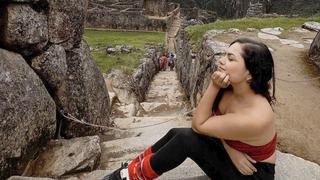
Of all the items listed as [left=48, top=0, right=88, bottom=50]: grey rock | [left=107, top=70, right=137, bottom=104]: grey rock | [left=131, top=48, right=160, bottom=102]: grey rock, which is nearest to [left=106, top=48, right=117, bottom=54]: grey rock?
[left=131, top=48, right=160, bottom=102]: grey rock

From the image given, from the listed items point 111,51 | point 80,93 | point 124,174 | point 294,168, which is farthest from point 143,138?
point 111,51

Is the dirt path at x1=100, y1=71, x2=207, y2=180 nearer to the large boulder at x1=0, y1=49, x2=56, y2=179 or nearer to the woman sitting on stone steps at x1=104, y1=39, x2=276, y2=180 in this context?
the woman sitting on stone steps at x1=104, y1=39, x2=276, y2=180

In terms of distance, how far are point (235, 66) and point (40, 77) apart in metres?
2.56

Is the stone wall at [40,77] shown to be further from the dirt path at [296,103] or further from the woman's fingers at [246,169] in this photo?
the dirt path at [296,103]

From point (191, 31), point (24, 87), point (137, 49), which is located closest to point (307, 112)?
point (24, 87)

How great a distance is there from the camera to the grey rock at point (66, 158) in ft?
13.6

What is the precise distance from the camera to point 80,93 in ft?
17.1

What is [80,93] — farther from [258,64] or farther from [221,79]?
[258,64]

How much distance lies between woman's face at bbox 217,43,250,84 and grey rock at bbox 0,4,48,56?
2.24 metres

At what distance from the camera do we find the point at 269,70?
10.2 ft

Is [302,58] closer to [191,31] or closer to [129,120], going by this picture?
[129,120]

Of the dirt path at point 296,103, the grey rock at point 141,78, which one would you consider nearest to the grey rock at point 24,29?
the dirt path at point 296,103

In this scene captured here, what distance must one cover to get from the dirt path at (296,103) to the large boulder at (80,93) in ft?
8.38

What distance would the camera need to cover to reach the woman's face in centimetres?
309
